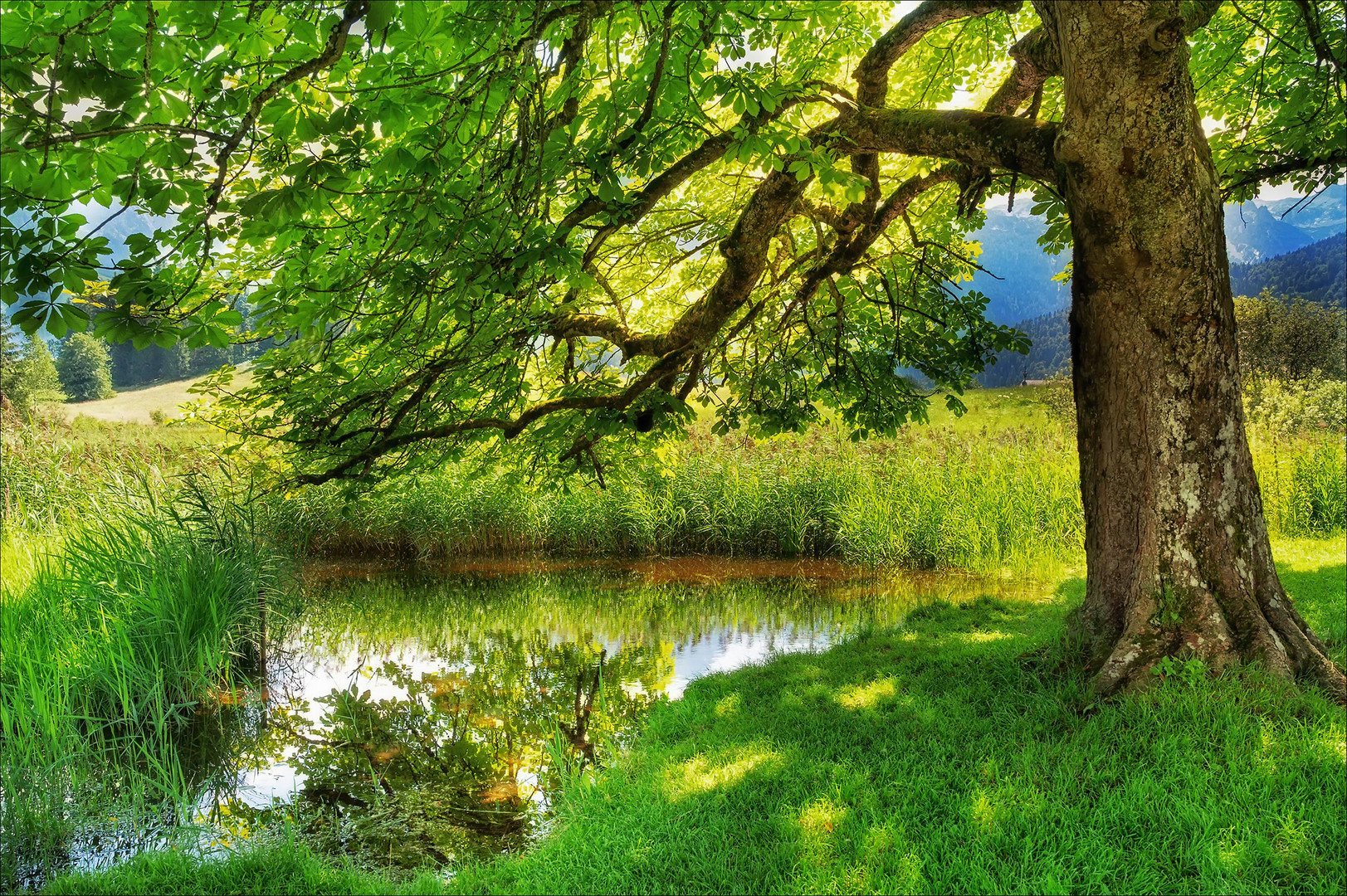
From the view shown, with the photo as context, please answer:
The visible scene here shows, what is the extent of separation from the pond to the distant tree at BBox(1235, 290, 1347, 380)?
18.1 m

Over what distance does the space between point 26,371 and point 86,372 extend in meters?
11.3

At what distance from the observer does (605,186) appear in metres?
3.41

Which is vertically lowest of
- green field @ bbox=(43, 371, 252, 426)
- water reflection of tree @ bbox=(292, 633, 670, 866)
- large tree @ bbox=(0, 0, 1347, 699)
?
water reflection of tree @ bbox=(292, 633, 670, 866)

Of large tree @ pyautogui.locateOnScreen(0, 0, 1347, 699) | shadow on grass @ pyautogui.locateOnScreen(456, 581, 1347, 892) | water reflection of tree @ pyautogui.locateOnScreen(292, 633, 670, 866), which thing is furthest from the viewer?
water reflection of tree @ pyautogui.locateOnScreen(292, 633, 670, 866)

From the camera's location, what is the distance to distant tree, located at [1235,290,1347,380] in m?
20.9

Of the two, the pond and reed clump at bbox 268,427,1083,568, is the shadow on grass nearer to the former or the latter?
the pond

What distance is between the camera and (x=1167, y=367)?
3566 millimetres

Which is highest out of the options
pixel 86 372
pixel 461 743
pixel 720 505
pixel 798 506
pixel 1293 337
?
pixel 86 372

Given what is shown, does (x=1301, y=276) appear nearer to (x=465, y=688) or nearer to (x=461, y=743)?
(x=465, y=688)

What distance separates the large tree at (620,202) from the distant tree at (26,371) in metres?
18.1

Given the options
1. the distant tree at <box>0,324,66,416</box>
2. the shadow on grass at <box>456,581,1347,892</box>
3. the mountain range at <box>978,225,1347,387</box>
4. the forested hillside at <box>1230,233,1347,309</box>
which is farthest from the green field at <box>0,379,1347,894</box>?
the forested hillside at <box>1230,233,1347,309</box>

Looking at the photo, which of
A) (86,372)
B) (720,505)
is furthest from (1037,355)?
(86,372)

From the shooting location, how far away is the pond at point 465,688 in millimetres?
4012

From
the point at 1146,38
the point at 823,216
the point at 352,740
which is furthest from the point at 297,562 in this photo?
the point at 1146,38
